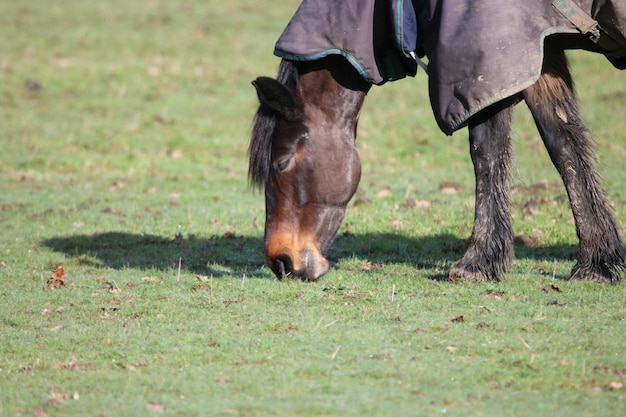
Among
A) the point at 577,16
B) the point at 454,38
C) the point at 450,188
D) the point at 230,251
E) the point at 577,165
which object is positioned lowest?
the point at 230,251

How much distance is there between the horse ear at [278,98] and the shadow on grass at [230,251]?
154 cm

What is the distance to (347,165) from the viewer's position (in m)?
6.44

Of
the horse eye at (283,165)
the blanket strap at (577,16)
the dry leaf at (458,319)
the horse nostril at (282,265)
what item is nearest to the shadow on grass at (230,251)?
the horse nostril at (282,265)

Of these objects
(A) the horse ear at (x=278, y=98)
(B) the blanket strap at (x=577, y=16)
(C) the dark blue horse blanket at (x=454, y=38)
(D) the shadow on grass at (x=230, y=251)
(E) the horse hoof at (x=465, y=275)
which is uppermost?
(B) the blanket strap at (x=577, y=16)

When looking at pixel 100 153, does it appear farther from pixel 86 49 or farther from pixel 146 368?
pixel 146 368

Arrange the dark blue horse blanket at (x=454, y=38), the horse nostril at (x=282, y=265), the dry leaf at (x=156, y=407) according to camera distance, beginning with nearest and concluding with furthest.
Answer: the dry leaf at (x=156, y=407)
the dark blue horse blanket at (x=454, y=38)
the horse nostril at (x=282, y=265)

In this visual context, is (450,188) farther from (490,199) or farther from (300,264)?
(300,264)

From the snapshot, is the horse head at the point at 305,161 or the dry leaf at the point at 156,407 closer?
the dry leaf at the point at 156,407

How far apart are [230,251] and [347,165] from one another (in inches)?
93.0

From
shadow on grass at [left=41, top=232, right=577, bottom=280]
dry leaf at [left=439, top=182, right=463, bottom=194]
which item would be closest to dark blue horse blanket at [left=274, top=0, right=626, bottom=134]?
shadow on grass at [left=41, top=232, right=577, bottom=280]

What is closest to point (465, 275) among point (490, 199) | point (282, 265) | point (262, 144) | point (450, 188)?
point (490, 199)

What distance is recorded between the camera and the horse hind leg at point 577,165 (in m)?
6.58

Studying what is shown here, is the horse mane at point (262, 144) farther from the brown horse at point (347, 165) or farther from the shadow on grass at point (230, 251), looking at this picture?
the shadow on grass at point (230, 251)

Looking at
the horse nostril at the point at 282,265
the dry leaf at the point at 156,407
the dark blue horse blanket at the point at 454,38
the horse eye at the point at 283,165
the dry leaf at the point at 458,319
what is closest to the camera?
the dry leaf at the point at 156,407
